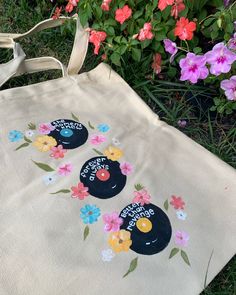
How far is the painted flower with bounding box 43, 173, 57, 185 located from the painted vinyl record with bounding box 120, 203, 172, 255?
167 mm

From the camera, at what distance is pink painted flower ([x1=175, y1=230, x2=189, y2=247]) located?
0.97m

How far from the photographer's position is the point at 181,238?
98 centimetres

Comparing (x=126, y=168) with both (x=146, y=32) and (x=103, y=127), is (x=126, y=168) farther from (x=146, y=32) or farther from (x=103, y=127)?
(x=146, y=32)

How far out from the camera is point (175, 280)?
93 cm

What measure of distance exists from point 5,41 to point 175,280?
838mm

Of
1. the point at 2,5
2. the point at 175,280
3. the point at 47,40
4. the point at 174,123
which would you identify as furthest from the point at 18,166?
the point at 2,5

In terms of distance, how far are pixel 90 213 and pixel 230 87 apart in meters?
0.47

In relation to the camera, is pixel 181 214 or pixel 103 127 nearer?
pixel 181 214

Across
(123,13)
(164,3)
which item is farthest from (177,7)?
(123,13)

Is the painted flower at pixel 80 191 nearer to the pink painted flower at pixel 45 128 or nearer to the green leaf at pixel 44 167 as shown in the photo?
the green leaf at pixel 44 167

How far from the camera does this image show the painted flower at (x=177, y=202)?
1.02m

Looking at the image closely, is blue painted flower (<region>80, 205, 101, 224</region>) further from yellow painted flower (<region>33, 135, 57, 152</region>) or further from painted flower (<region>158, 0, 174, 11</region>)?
painted flower (<region>158, 0, 174, 11</region>)

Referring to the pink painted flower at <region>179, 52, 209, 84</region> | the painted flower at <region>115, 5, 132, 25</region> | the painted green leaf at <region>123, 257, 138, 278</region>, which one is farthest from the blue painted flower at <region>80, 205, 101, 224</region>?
the painted flower at <region>115, 5, 132, 25</region>

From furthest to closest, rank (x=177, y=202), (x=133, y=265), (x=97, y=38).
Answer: (x=97, y=38) < (x=177, y=202) < (x=133, y=265)
